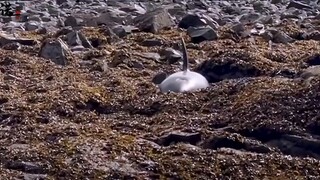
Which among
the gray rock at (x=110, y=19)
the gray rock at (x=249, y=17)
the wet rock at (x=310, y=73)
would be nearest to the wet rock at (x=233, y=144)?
the wet rock at (x=310, y=73)

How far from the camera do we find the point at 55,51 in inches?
413

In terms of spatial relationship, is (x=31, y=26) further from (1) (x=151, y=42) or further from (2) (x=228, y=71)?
(2) (x=228, y=71)

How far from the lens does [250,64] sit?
378 inches

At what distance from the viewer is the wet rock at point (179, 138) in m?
7.25

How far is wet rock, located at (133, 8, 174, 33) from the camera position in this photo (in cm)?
1249

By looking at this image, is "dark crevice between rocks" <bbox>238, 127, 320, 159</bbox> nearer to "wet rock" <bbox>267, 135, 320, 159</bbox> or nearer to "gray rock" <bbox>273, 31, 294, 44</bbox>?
"wet rock" <bbox>267, 135, 320, 159</bbox>

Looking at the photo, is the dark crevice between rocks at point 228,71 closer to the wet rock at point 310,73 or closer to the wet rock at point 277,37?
the wet rock at point 310,73

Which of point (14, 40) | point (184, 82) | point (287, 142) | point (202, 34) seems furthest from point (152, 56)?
point (287, 142)

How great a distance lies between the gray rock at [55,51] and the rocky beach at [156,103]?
0.01 metres

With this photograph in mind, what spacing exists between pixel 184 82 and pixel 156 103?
1.93 feet

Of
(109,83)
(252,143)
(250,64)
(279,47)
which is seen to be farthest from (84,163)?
(279,47)

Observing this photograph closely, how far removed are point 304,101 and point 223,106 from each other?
74cm

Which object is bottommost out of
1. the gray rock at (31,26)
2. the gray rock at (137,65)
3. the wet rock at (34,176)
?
the gray rock at (31,26)

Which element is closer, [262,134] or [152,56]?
[262,134]
